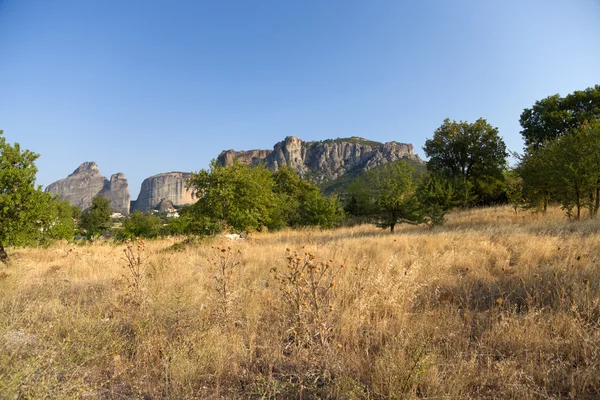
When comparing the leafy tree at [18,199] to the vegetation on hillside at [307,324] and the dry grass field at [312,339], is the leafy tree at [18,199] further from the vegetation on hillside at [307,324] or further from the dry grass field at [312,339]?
the dry grass field at [312,339]

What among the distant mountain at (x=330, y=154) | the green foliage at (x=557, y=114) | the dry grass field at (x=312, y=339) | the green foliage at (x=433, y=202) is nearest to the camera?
the dry grass field at (x=312, y=339)

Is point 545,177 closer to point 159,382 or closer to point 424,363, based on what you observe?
point 424,363

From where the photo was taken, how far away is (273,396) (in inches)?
83.4

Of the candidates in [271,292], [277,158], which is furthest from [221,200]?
[277,158]

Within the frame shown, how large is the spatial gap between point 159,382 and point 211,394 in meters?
0.44

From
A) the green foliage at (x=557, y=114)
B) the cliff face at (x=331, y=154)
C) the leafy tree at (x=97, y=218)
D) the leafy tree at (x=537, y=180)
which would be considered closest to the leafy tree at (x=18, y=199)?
the leafy tree at (x=537, y=180)

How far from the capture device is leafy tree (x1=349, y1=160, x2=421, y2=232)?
563 inches

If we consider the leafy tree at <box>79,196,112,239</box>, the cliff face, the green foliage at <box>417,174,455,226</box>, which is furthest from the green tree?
the cliff face

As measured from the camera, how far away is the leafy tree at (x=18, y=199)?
7.88 m

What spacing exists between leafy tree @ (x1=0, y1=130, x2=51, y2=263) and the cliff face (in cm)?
11146

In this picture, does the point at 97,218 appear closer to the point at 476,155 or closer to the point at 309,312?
the point at 309,312

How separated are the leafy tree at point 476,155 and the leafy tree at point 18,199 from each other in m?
29.0

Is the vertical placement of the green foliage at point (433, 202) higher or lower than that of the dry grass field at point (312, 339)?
higher

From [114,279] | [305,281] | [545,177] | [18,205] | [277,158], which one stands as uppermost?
[277,158]
